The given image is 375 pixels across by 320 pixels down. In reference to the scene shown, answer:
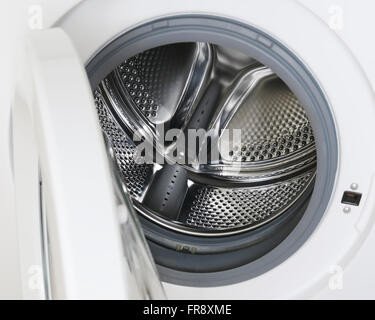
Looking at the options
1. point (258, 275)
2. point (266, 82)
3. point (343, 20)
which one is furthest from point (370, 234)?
point (266, 82)

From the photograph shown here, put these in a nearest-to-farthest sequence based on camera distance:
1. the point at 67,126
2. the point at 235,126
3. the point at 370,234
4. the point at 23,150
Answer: the point at 67,126, the point at 23,150, the point at 370,234, the point at 235,126

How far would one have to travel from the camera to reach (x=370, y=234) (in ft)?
3.00

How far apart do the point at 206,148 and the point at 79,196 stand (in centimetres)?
79

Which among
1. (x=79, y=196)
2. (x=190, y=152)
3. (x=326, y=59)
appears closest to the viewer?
(x=79, y=196)

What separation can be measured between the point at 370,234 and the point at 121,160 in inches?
20.4

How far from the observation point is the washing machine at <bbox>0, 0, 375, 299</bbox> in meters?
0.55

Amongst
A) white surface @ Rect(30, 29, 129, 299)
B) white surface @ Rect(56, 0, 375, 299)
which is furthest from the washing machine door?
white surface @ Rect(56, 0, 375, 299)

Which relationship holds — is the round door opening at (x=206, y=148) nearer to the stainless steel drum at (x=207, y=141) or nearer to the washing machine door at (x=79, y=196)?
the stainless steel drum at (x=207, y=141)

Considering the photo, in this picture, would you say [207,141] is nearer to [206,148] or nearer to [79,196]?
[206,148]

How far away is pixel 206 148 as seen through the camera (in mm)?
1306

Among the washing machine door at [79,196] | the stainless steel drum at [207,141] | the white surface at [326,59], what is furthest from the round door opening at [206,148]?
the washing machine door at [79,196]

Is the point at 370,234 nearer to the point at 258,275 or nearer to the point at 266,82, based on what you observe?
the point at 258,275

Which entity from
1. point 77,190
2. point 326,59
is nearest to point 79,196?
point 77,190
